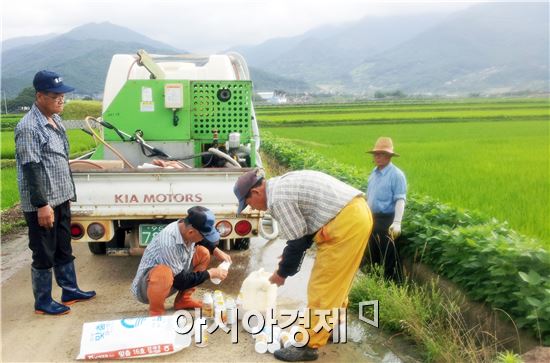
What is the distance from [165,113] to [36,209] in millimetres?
2426

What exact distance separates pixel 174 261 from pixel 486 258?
244 centimetres

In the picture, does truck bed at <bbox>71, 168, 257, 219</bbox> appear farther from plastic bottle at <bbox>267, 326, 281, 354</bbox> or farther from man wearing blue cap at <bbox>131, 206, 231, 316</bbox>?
plastic bottle at <bbox>267, 326, 281, 354</bbox>

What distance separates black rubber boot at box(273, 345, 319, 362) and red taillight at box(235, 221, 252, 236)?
1673 millimetres

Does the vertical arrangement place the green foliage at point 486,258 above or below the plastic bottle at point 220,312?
above

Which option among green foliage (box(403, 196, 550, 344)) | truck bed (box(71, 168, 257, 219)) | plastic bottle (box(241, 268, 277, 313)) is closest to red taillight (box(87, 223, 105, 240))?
truck bed (box(71, 168, 257, 219))

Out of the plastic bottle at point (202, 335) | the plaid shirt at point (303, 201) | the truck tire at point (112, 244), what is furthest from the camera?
the truck tire at point (112, 244)

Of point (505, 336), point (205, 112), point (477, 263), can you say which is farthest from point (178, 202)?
point (505, 336)

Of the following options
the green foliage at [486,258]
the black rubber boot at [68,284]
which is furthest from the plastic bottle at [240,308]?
the green foliage at [486,258]

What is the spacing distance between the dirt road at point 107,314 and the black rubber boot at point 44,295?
0.06 meters

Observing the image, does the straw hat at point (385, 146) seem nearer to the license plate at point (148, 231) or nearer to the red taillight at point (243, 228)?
the red taillight at point (243, 228)

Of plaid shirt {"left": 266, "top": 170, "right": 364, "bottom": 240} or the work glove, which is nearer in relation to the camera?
plaid shirt {"left": 266, "top": 170, "right": 364, "bottom": 240}

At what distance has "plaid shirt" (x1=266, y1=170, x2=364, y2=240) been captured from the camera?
3621mm

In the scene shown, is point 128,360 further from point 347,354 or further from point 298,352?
point 347,354

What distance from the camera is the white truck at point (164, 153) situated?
5.21 meters
